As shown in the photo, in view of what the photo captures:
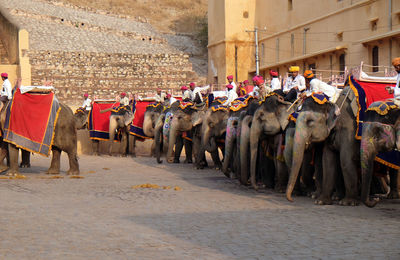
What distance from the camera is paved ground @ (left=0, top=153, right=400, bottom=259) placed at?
679cm

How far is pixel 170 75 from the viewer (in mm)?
43312

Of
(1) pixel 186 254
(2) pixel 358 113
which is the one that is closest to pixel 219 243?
(1) pixel 186 254

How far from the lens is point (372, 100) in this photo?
10.2 metres

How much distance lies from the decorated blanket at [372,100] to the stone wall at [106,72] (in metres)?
29.7

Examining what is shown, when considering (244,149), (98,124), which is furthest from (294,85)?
(98,124)

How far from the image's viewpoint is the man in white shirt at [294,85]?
40.3 ft

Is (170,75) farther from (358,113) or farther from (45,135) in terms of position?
(358,113)

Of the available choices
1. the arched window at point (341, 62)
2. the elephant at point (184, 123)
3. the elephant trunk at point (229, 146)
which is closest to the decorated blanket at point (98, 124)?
the elephant at point (184, 123)

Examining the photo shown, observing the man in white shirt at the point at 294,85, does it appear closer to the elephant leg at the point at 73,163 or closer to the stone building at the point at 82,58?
the elephant leg at the point at 73,163

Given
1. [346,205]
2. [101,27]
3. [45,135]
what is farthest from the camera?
[101,27]

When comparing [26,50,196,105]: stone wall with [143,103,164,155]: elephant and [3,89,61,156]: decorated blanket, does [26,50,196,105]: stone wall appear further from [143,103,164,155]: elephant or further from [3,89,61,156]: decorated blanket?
[3,89,61,156]: decorated blanket

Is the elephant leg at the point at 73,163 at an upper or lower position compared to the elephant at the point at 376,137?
lower

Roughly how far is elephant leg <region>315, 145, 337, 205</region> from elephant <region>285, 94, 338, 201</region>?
0.98 ft

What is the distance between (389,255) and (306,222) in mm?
1979
